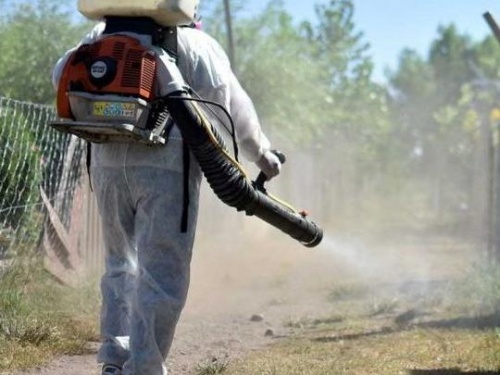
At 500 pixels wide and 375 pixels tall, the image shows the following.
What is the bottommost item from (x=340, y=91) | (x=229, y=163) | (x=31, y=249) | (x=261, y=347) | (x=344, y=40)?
(x=261, y=347)

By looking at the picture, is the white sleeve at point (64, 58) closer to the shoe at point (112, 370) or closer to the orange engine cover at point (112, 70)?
the orange engine cover at point (112, 70)

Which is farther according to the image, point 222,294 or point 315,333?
point 222,294

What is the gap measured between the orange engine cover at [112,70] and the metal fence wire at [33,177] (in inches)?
87.2

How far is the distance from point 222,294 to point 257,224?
865cm

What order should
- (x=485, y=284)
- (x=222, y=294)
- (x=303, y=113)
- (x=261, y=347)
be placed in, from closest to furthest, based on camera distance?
(x=261, y=347) < (x=485, y=284) < (x=222, y=294) < (x=303, y=113)

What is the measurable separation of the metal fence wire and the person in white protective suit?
214 cm

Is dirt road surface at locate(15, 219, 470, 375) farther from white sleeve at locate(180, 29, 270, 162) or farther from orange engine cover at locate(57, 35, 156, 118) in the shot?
orange engine cover at locate(57, 35, 156, 118)

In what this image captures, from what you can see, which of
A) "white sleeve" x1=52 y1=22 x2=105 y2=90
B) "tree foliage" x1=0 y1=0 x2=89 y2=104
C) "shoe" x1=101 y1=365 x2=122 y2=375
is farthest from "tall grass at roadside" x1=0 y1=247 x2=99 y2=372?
"tree foliage" x1=0 y1=0 x2=89 y2=104

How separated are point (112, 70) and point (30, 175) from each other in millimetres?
3117

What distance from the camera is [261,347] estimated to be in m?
6.46

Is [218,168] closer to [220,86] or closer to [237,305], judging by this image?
[220,86]

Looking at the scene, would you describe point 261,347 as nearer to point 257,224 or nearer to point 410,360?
point 410,360

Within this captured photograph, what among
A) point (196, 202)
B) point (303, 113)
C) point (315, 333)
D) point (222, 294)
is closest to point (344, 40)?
point (303, 113)

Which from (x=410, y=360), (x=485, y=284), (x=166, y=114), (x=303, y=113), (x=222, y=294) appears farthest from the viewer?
(x=303, y=113)
